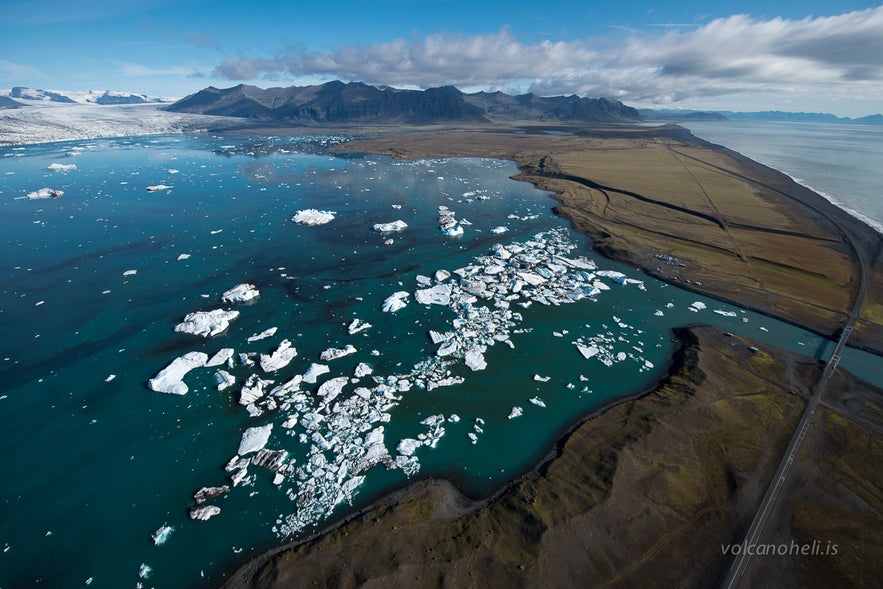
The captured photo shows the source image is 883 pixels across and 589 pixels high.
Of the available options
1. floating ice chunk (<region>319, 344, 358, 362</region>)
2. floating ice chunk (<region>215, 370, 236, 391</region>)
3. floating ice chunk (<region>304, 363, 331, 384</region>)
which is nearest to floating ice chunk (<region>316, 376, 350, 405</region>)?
floating ice chunk (<region>304, 363, 331, 384</region>)

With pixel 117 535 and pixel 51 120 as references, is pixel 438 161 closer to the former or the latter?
pixel 117 535

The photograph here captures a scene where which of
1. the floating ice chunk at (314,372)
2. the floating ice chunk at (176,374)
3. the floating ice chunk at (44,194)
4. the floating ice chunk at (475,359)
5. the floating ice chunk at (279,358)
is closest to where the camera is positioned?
the floating ice chunk at (176,374)

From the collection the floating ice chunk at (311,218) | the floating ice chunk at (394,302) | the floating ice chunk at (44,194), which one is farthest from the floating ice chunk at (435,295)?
the floating ice chunk at (44,194)

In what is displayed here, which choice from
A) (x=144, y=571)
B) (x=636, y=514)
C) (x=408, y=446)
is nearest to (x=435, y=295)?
(x=408, y=446)

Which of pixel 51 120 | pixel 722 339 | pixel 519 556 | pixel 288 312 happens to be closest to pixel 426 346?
pixel 288 312

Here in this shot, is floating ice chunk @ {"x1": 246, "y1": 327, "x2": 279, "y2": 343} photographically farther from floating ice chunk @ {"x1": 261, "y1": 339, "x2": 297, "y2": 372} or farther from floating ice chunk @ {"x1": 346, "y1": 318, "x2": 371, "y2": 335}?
floating ice chunk @ {"x1": 346, "y1": 318, "x2": 371, "y2": 335}

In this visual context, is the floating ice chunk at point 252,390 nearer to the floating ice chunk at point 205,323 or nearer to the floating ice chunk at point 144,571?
the floating ice chunk at point 205,323
